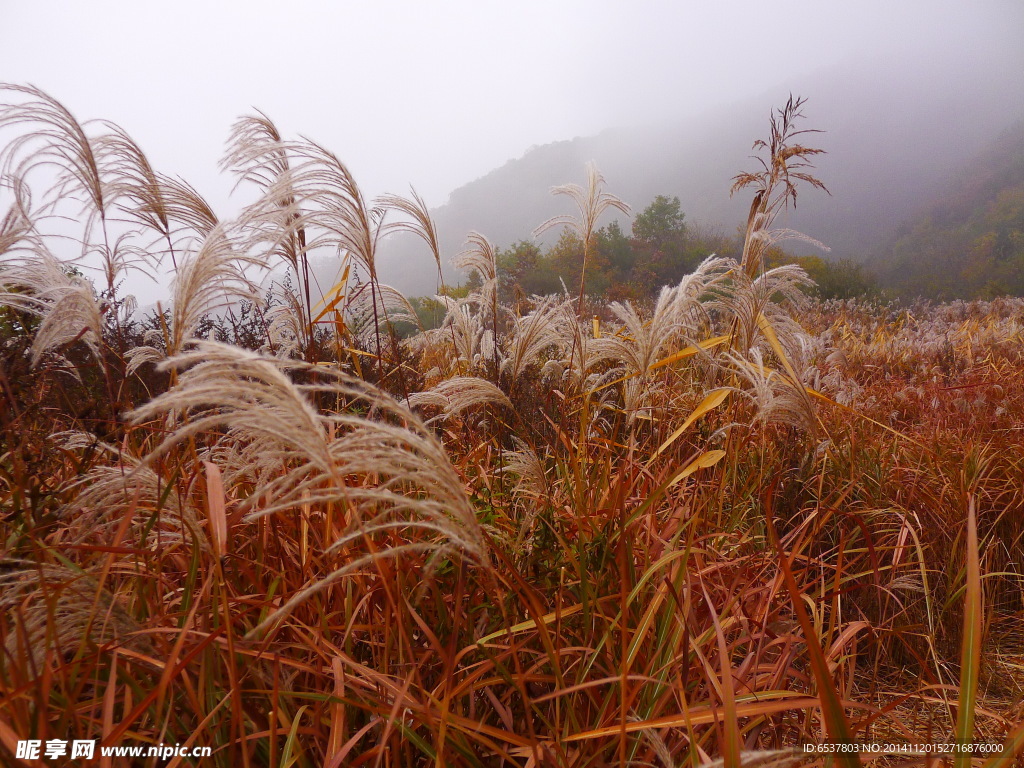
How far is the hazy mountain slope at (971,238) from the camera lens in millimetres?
26312

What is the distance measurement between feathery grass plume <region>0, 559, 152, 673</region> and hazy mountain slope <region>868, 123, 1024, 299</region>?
24.9 meters

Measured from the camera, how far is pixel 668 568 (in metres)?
1.58

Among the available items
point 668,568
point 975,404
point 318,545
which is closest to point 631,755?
point 668,568

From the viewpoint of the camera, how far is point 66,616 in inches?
46.4

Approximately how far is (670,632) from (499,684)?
1.74ft

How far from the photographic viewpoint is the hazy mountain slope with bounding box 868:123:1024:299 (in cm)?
2631

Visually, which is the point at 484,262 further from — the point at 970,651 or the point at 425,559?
the point at 970,651

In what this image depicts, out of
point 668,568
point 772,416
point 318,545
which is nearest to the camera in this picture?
point 668,568

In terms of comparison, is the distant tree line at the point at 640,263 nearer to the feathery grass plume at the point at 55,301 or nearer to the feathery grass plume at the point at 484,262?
the feathery grass plume at the point at 484,262

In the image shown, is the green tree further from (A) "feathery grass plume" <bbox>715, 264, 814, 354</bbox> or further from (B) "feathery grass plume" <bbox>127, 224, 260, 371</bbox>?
(B) "feathery grass plume" <bbox>127, 224, 260, 371</bbox>

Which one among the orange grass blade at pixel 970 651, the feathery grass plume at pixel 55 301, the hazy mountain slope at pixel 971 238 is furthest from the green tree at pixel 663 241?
the orange grass blade at pixel 970 651

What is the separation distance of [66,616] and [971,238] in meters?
53.0

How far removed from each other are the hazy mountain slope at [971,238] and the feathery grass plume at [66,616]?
81.7 feet

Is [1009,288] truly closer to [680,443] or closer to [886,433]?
[886,433]
